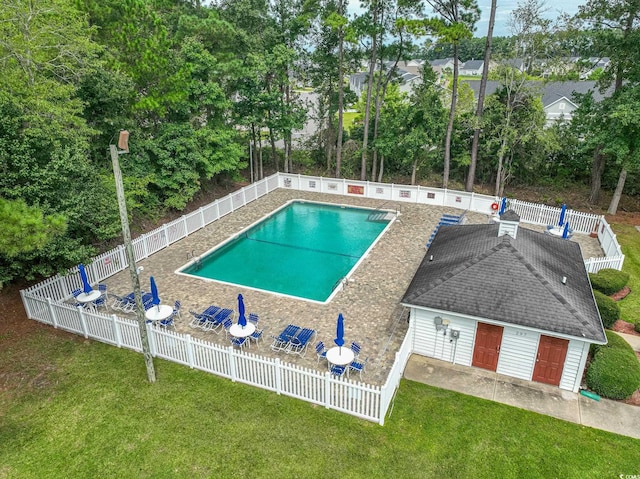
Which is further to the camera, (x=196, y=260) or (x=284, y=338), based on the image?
(x=196, y=260)

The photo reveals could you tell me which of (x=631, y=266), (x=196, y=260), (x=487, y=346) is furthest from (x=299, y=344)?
(x=631, y=266)

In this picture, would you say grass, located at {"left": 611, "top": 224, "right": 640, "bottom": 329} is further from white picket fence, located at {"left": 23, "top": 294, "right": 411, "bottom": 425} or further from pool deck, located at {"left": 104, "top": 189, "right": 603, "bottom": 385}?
white picket fence, located at {"left": 23, "top": 294, "right": 411, "bottom": 425}

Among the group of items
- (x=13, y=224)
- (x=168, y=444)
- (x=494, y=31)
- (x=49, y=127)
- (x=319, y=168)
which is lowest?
(x=168, y=444)

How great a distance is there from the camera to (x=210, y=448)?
982cm

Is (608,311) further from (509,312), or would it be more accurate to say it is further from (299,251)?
(299,251)

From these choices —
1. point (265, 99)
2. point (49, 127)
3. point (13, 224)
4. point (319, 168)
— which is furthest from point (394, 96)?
point (13, 224)

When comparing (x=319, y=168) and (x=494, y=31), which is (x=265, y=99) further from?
(x=494, y=31)

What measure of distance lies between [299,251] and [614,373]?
13.9 m

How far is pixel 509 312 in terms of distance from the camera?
11664mm

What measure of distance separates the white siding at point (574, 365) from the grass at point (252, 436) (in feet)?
4.78

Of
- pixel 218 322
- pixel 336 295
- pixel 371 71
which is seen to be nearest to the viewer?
pixel 218 322

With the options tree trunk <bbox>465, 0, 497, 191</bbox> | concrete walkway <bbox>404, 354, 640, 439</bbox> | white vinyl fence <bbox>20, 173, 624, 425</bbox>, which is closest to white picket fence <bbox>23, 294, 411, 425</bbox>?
white vinyl fence <bbox>20, 173, 624, 425</bbox>

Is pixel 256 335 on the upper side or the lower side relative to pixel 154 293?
lower

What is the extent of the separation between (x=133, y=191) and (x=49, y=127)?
6051mm
